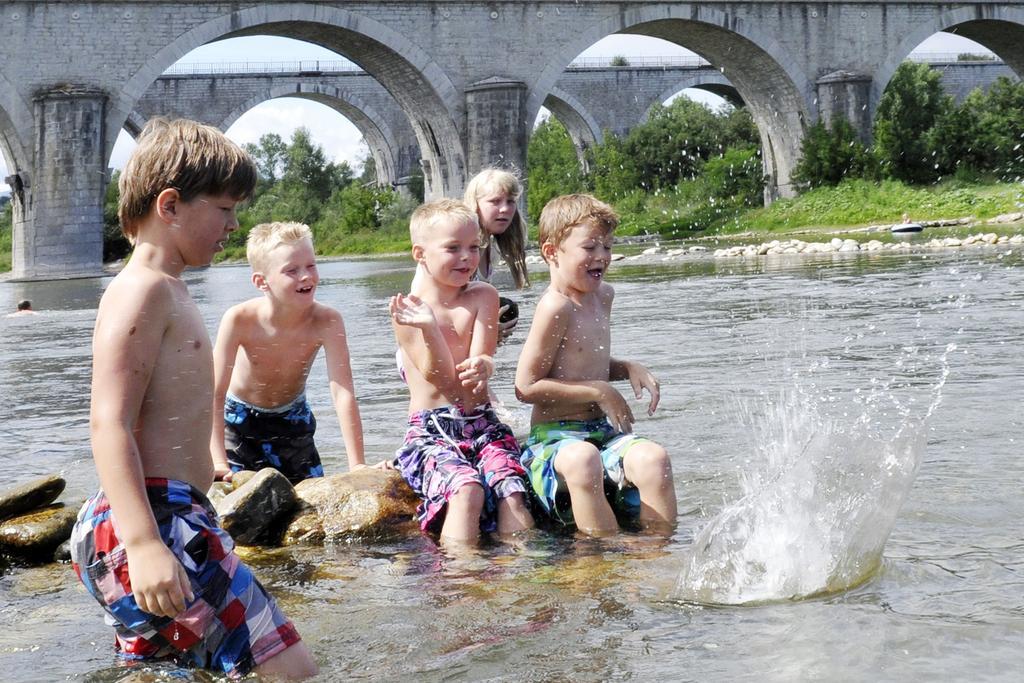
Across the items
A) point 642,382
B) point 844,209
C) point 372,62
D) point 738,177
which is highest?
point 372,62

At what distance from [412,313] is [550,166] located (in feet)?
159

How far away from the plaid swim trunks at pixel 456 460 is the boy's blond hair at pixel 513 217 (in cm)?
80

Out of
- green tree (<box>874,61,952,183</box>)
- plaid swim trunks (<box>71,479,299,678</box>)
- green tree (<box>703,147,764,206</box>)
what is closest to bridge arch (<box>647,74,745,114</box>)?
green tree (<box>703,147,764,206</box>)

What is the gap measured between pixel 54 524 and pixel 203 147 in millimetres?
1880

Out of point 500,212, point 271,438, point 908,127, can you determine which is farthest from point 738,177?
point 271,438

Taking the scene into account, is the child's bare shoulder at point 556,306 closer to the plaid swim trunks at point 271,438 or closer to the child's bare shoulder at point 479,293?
the child's bare shoulder at point 479,293

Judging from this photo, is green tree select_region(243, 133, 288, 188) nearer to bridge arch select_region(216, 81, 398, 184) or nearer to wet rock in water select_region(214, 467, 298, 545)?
bridge arch select_region(216, 81, 398, 184)

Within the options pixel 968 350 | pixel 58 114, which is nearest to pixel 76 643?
pixel 968 350

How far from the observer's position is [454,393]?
396cm

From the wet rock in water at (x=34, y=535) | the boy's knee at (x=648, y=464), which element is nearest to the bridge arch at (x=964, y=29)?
the boy's knee at (x=648, y=464)

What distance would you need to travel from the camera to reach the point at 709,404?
598cm

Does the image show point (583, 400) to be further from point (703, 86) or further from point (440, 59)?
point (703, 86)

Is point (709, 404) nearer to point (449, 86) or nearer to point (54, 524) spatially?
point (54, 524)

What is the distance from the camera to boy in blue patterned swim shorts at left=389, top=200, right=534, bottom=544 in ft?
12.3
